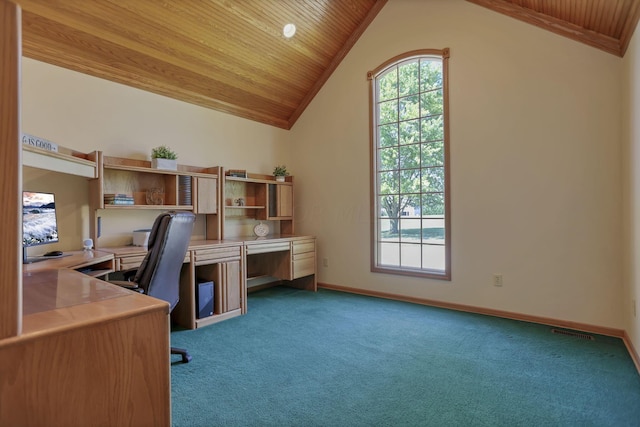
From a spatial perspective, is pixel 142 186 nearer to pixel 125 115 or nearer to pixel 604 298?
pixel 125 115

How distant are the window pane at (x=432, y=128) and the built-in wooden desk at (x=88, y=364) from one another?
367 cm

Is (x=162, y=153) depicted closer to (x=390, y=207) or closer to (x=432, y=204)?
(x=390, y=207)

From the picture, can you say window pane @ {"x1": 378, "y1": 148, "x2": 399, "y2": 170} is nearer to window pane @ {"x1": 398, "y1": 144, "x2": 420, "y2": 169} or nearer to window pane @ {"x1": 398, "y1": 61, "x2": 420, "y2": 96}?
window pane @ {"x1": 398, "y1": 144, "x2": 420, "y2": 169}

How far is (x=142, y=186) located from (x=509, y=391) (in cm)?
374

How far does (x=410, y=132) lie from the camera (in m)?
4.23

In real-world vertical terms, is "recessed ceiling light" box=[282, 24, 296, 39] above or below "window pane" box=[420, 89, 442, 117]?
above

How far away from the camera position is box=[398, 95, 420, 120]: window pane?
418 centimetres

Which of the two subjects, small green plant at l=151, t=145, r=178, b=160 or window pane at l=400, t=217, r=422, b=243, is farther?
window pane at l=400, t=217, r=422, b=243

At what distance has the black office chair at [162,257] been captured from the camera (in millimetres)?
2174

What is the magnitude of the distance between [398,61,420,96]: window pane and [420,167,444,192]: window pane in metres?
1.01

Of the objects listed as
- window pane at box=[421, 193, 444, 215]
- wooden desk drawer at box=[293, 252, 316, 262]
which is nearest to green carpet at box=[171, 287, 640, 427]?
wooden desk drawer at box=[293, 252, 316, 262]

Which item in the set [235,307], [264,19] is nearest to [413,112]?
[264,19]

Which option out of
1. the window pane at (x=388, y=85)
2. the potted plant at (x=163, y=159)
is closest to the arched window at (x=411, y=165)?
the window pane at (x=388, y=85)

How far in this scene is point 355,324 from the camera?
3.34 meters
